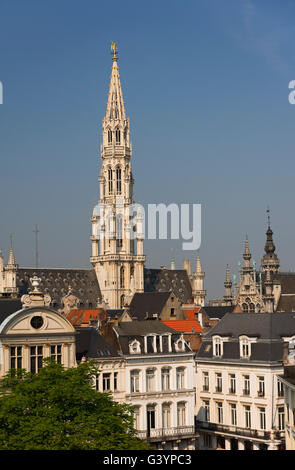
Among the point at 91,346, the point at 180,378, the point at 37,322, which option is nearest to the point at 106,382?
the point at 91,346

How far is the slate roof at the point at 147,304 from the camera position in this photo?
164200 millimetres

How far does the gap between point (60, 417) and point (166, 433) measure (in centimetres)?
3053

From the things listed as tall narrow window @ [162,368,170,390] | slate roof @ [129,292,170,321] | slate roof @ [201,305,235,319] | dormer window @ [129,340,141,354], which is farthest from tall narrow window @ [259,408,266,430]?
slate roof @ [129,292,170,321]

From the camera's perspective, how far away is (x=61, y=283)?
19600cm

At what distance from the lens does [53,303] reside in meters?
191

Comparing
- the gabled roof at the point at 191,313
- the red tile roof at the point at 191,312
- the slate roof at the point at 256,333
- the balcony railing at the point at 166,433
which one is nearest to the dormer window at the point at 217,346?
the slate roof at the point at 256,333

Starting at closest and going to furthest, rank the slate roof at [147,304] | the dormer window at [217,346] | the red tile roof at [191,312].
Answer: the dormer window at [217,346] → the red tile roof at [191,312] → the slate roof at [147,304]

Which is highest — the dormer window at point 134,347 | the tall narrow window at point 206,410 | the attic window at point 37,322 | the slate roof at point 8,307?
the slate roof at point 8,307

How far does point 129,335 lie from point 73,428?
107ft

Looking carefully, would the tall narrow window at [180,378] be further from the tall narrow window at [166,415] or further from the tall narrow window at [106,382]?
the tall narrow window at [106,382]

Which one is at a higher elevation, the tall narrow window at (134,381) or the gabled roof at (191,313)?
the tall narrow window at (134,381)

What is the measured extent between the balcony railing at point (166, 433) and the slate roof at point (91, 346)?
730cm

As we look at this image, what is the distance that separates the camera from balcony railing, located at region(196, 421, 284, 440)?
80938mm

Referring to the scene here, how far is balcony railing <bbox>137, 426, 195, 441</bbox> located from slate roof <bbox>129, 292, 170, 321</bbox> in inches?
3031
